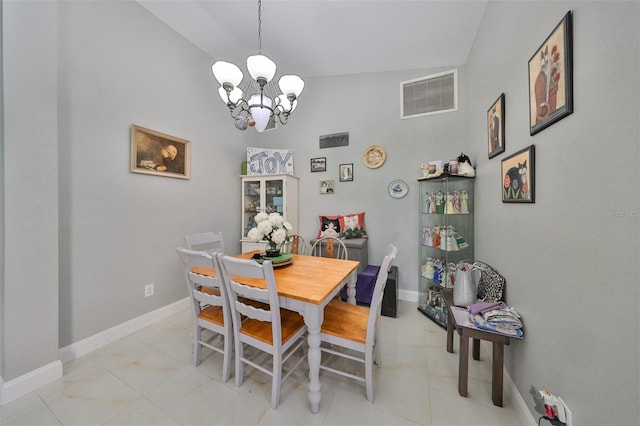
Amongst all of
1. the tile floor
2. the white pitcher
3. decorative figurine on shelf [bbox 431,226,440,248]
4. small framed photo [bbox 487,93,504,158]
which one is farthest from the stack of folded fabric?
small framed photo [bbox 487,93,504,158]

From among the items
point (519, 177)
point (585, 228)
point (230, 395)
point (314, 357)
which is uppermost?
point (519, 177)

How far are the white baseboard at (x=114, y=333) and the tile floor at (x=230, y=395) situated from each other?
2.6 inches

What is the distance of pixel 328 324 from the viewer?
1443 millimetres

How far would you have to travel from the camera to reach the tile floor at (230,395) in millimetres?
1239

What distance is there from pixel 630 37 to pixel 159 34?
342 cm

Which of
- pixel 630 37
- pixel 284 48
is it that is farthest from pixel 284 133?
pixel 630 37

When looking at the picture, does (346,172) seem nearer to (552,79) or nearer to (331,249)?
(331,249)

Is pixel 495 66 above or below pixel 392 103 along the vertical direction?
below

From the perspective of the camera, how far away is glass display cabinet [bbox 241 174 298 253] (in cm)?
312

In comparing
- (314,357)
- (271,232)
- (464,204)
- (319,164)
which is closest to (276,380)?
(314,357)

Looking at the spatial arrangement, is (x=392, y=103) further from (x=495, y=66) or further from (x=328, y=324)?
(x=328, y=324)

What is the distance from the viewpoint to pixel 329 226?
303 centimetres

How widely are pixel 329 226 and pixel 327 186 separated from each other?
607mm

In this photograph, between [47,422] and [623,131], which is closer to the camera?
[623,131]
